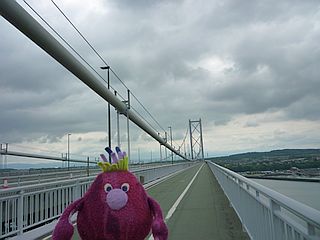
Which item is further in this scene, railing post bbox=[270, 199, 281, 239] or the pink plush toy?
railing post bbox=[270, 199, 281, 239]

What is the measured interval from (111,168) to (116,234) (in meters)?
0.73

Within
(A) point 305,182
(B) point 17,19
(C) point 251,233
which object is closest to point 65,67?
(B) point 17,19

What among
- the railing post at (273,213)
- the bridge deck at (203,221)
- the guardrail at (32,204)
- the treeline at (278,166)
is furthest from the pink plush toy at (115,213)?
the treeline at (278,166)

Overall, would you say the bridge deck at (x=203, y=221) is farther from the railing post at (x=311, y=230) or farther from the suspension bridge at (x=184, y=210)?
the railing post at (x=311, y=230)

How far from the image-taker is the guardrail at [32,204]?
8.76m

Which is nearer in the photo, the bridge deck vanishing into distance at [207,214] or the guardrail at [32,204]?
the bridge deck vanishing into distance at [207,214]

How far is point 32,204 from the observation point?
10031 millimetres

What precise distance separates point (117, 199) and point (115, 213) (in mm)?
128

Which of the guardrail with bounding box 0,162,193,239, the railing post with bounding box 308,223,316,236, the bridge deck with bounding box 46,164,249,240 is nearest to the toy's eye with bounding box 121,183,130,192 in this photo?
the railing post with bounding box 308,223,316,236

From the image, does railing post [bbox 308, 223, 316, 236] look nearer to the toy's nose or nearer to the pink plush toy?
the pink plush toy

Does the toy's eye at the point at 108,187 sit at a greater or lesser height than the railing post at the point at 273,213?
greater

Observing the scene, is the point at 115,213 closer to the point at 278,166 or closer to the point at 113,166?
the point at 113,166

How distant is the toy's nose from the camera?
3.60 m

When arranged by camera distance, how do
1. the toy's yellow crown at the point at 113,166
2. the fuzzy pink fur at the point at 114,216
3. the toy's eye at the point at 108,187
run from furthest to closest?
1. the toy's yellow crown at the point at 113,166
2. the toy's eye at the point at 108,187
3. the fuzzy pink fur at the point at 114,216
